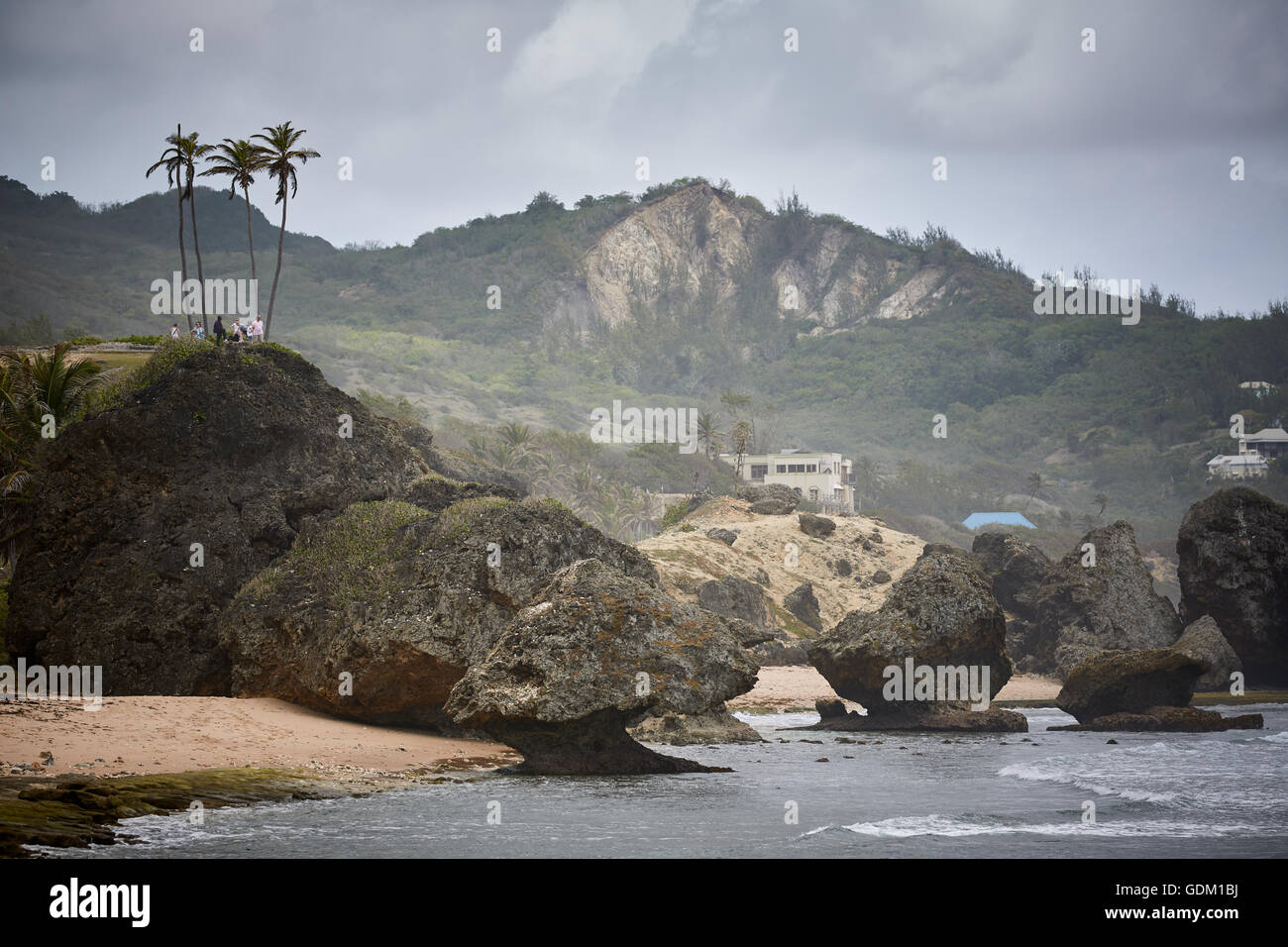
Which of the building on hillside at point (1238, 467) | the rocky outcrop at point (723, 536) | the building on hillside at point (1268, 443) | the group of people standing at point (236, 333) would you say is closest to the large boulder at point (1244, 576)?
the rocky outcrop at point (723, 536)

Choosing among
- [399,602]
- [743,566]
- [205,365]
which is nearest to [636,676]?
[399,602]

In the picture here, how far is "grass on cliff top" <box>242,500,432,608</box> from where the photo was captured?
28609 millimetres

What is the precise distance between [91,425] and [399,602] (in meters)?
9.55

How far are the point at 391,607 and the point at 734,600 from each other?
42.0 metres

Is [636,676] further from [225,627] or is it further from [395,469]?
[395,469]

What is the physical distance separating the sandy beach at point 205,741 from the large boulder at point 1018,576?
4105 centimetres

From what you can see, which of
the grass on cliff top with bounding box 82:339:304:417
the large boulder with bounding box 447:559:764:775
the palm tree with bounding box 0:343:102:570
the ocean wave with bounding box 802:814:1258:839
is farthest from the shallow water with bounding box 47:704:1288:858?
the palm tree with bounding box 0:343:102:570

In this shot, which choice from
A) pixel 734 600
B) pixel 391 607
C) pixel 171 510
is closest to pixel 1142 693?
pixel 391 607

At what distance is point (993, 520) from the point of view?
16150 cm

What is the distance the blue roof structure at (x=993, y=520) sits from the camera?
15925cm

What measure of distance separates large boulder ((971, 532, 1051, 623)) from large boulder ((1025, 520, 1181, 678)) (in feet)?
12.6

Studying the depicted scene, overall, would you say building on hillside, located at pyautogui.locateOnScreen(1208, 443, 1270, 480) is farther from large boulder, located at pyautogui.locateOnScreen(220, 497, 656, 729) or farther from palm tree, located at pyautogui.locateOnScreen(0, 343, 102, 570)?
palm tree, located at pyautogui.locateOnScreen(0, 343, 102, 570)
